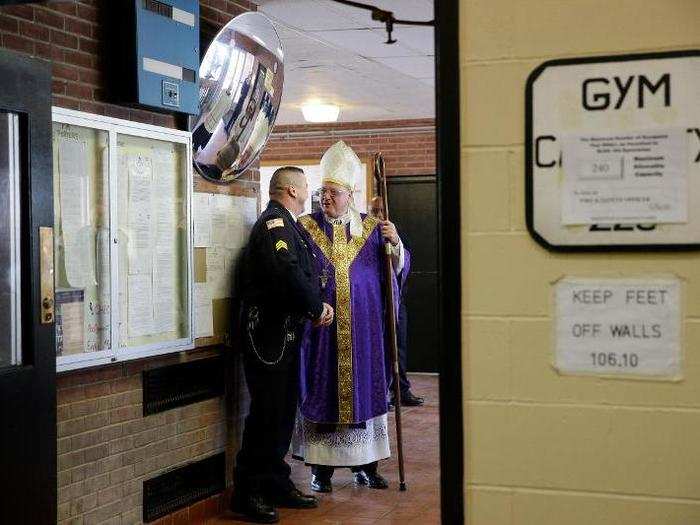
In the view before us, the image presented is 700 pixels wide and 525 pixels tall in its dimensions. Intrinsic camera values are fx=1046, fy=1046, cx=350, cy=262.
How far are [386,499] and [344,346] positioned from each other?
0.80 metres

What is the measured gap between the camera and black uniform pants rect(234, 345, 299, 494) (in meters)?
4.83

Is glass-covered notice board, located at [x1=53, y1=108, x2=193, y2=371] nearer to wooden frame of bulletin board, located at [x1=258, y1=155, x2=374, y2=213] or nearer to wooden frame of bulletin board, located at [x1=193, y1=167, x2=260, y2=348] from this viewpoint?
wooden frame of bulletin board, located at [x1=193, y1=167, x2=260, y2=348]

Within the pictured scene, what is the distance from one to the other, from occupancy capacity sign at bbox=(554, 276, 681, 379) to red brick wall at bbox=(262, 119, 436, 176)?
28.6 ft

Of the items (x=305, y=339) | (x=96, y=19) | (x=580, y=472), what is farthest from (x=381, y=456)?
(x=580, y=472)

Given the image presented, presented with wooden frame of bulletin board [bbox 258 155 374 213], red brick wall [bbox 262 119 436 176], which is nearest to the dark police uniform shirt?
wooden frame of bulletin board [bbox 258 155 374 213]

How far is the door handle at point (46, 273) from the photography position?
3.39 metres

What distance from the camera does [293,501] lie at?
5.07 meters

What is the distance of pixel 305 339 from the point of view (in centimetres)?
538

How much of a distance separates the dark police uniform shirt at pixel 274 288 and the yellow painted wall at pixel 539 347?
2.92 metres

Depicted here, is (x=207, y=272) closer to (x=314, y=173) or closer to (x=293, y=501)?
(x=293, y=501)

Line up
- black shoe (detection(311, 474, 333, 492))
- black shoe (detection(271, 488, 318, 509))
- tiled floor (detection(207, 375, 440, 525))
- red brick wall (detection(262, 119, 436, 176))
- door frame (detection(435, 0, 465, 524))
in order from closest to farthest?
1. door frame (detection(435, 0, 465, 524))
2. tiled floor (detection(207, 375, 440, 525))
3. black shoe (detection(271, 488, 318, 509))
4. black shoe (detection(311, 474, 333, 492))
5. red brick wall (detection(262, 119, 436, 176))

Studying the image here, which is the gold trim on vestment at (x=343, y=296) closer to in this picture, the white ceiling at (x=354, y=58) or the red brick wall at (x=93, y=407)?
the red brick wall at (x=93, y=407)

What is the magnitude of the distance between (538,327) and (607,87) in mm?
430

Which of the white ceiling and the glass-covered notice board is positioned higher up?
the white ceiling
